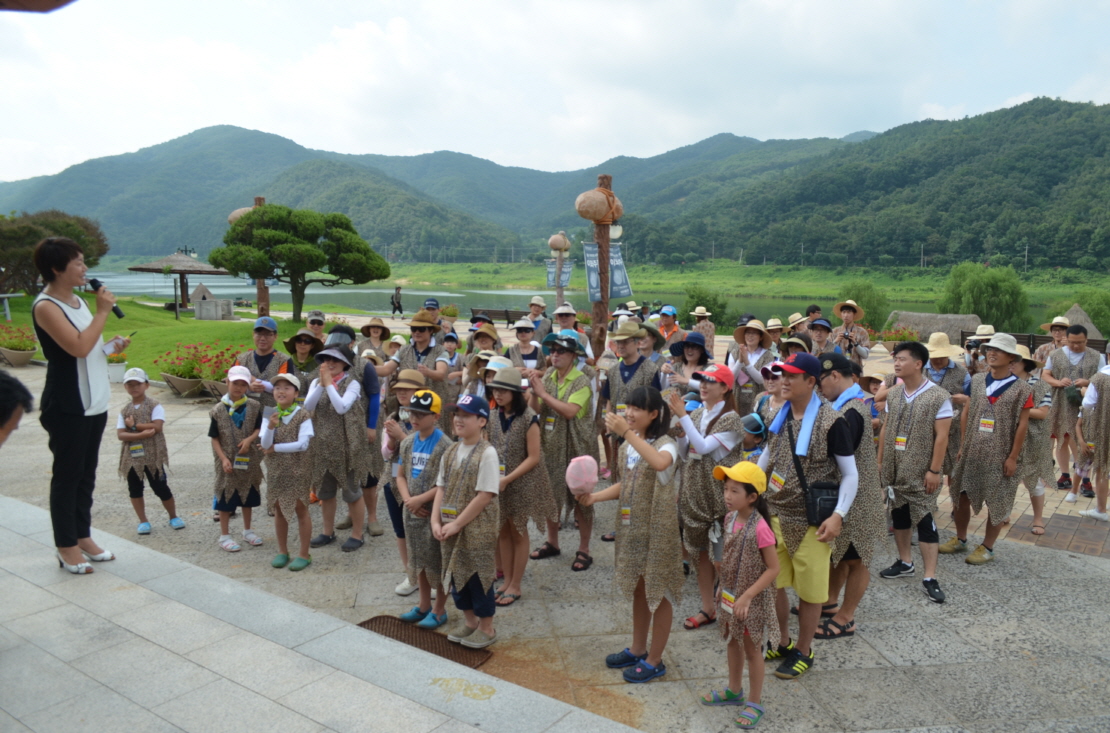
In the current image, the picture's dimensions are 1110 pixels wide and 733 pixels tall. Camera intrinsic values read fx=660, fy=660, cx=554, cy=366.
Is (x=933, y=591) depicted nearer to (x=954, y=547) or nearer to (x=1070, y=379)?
(x=954, y=547)

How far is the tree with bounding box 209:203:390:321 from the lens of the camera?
21.0m

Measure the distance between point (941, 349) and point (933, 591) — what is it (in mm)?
2086

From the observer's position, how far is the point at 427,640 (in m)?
4.22

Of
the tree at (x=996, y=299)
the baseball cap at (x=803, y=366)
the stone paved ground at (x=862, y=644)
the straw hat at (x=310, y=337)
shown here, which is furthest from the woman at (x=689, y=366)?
the tree at (x=996, y=299)

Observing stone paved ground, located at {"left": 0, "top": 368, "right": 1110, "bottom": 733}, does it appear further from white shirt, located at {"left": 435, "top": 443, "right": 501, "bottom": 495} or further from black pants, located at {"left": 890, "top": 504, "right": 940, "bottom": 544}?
white shirt, located at {"left": 435, "top": 443, "right": 501, "bottom": 495}

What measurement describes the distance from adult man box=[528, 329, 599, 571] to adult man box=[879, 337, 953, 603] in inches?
91.2

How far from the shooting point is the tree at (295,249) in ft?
69.1

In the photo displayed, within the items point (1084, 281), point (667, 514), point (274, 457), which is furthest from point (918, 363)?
point (1084, 281)

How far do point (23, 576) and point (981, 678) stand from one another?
5892 millimetres

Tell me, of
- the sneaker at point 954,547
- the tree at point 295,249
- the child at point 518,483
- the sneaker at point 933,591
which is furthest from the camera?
the tree at point 295,249

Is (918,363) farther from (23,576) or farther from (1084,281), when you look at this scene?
(1084,281)

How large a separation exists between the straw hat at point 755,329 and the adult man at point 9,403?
573cm

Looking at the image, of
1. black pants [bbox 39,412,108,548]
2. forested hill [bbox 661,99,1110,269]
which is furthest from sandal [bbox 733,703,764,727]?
forested hill [bbox 661,99,1110,269]

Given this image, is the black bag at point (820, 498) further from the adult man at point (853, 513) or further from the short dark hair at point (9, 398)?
the short dark hair at point (9, 398)
